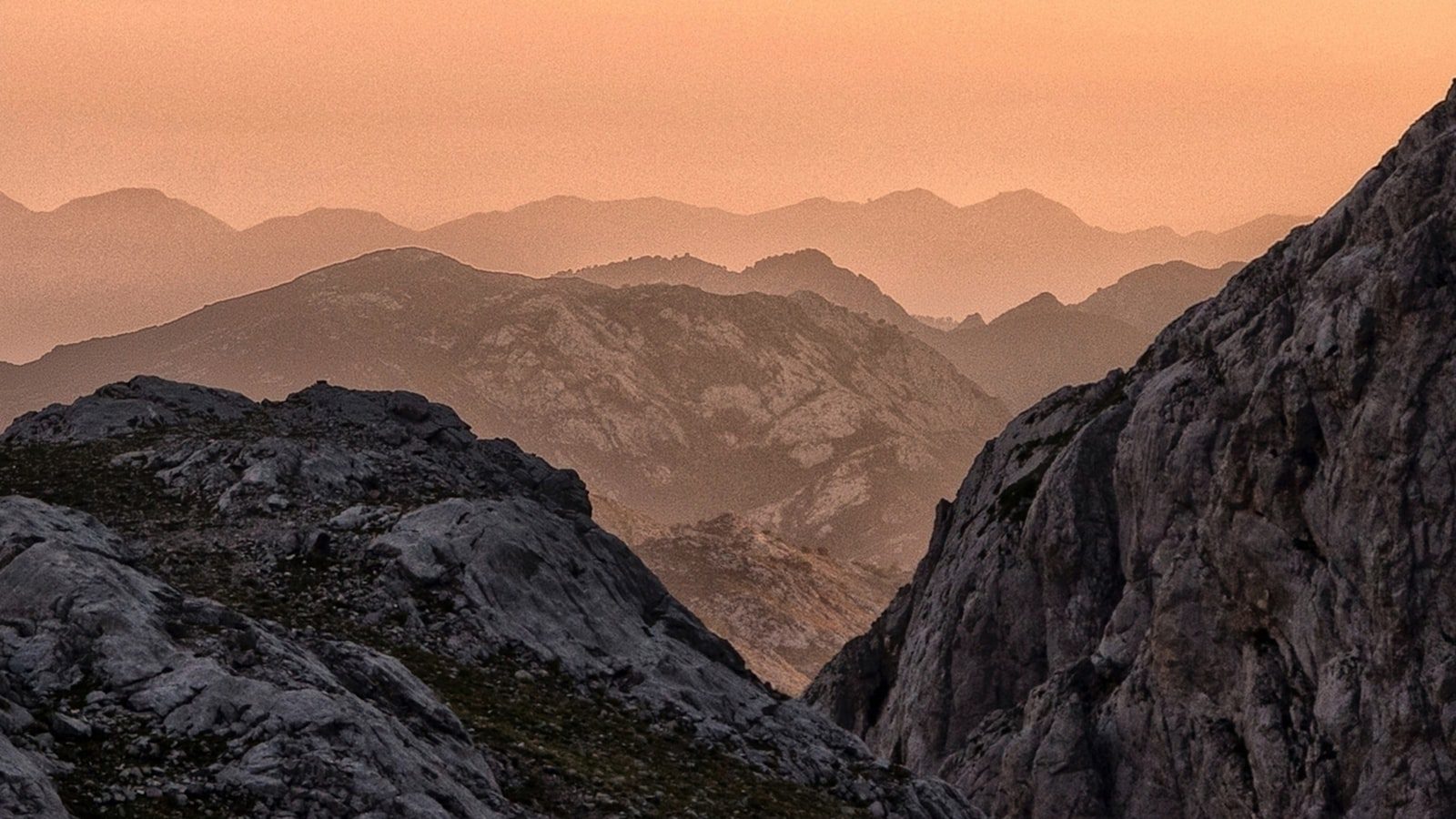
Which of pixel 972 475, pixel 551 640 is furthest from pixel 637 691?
pixel 972 475

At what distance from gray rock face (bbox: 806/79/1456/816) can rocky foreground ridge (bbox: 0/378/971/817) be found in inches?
1095

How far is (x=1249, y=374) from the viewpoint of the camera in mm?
79500

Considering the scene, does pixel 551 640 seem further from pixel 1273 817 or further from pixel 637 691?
pixel 1273 817

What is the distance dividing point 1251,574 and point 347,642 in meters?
51.2

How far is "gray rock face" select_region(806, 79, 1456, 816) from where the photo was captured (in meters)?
67.8

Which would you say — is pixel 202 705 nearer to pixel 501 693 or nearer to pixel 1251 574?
pixel 501 693

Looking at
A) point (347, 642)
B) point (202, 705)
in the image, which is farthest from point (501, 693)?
point (202, 705)

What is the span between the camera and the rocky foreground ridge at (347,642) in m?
30.5

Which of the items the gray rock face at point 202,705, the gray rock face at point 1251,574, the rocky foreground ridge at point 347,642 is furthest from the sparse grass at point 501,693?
the gray rock face at point 1251,574

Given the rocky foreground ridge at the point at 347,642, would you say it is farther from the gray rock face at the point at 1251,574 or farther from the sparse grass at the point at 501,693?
the gray rock face at the point at 1251,574

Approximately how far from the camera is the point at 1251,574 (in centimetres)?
7544

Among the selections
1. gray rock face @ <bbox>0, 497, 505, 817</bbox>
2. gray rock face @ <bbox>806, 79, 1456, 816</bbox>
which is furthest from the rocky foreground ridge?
gray rock face @ <bbox>806, 79, 1456, 816</bbox>

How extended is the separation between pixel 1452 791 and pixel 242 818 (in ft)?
178

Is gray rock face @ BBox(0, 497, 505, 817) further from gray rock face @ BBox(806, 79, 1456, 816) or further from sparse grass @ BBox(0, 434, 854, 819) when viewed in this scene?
gray rock face @ BBox(806, 79, 1456, 816)
